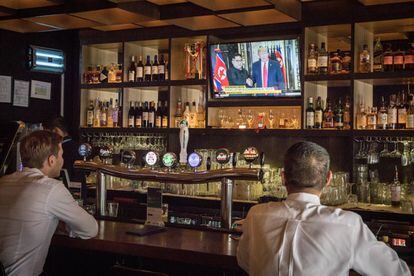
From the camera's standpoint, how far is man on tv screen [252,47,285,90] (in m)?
5.57

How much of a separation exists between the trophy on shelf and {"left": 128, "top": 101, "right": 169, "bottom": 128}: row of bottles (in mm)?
495

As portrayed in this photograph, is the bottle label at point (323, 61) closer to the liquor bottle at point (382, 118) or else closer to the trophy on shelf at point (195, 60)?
the liquor bottle at point (382, 118)

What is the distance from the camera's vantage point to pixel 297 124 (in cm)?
565

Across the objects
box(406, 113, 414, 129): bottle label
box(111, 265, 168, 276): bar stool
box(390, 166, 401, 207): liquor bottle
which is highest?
box(406, 113, 414, 129): bottle label

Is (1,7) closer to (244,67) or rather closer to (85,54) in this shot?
(85,54)

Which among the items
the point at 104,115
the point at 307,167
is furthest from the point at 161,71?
the point at 307,167

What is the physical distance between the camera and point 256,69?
224 inches

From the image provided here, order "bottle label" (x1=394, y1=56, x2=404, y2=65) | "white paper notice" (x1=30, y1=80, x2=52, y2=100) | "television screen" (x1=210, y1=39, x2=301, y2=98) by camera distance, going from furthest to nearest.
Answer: "white paper notice" (x1=30, y1=80, x2=52, y2=100), "television screen" (x1=210, y1=39, x2=301, y2=98), "bottle label" (x1=394, y1=56, x2=404, y2=65)

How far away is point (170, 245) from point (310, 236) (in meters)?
1.02

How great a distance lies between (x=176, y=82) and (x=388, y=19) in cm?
216

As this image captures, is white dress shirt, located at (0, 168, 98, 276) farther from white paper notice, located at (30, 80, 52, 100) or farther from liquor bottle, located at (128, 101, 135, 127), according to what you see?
white paper notice, located at (30, 80, 52, 100)

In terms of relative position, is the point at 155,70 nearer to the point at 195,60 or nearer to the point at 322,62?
the point at 195,60

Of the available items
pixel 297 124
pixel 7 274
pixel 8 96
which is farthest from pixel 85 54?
pixel 7 274

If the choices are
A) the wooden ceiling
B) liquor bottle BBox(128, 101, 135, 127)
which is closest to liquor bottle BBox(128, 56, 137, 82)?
liquor bottle BBox(128, 101, 135, 127)
